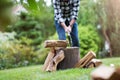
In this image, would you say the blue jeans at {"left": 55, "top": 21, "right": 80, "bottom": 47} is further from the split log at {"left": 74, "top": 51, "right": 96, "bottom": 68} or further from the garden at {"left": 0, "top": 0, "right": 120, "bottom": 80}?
the garden at {"left": 0, "top": 0, "right": 120, "bottom": 80}

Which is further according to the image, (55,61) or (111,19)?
(111,19)

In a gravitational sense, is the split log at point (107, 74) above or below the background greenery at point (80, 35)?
above

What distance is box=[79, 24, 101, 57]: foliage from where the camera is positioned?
9894 millimetres

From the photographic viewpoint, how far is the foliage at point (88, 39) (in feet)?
32.5

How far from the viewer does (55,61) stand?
180 inches

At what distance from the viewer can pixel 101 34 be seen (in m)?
11.0

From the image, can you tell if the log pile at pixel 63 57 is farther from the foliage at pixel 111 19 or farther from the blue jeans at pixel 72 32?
the foliage at pixel 111 19

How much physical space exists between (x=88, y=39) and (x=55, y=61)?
565cm

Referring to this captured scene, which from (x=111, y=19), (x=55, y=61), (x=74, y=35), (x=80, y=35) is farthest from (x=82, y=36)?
(x=55, y=61)

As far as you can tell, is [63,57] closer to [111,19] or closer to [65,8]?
[65,8]

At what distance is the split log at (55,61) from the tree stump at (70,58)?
0.09m

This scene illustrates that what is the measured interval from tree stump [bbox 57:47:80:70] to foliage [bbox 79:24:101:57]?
5.01 metres

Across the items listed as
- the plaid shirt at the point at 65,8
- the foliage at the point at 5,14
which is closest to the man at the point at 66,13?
the plaid shirt at the point at 65,8

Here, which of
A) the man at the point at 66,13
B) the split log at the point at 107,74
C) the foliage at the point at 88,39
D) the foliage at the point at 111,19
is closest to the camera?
the split log at the point at 107,74
